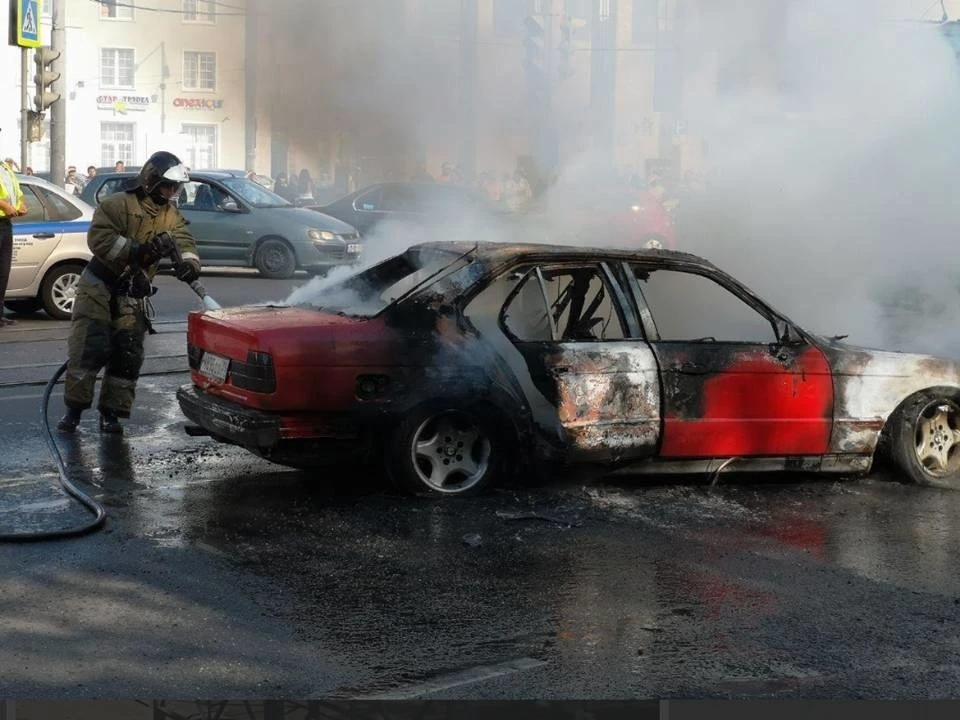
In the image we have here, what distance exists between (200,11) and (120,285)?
9.22 meters

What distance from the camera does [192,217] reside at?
1941cm

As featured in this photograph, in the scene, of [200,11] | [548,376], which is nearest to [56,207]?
[200,11]

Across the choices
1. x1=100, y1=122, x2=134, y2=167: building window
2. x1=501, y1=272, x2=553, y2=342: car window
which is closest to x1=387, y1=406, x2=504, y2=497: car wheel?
x1=501, y1=272, x2=553, y2=342: car window

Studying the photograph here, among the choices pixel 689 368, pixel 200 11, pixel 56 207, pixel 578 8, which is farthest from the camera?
pixel 200 11

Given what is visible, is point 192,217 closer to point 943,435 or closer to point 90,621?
point 943,435

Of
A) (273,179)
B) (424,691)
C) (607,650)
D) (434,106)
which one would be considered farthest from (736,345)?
(273,179)

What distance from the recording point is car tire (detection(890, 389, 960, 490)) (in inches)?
293

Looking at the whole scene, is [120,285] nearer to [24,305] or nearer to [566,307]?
[566,307]

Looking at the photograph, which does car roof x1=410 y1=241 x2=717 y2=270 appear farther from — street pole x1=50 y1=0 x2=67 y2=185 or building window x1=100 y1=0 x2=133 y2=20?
street pole x1=50 y1=0 x2=67 y2=185

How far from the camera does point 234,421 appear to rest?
6.45 m

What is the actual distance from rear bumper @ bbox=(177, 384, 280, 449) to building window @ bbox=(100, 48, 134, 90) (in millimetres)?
28917

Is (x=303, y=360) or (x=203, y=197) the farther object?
(x=203, y=197)

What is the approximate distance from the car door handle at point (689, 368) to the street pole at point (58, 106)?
17.0 metres

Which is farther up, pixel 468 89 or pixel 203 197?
pixel 468 89
